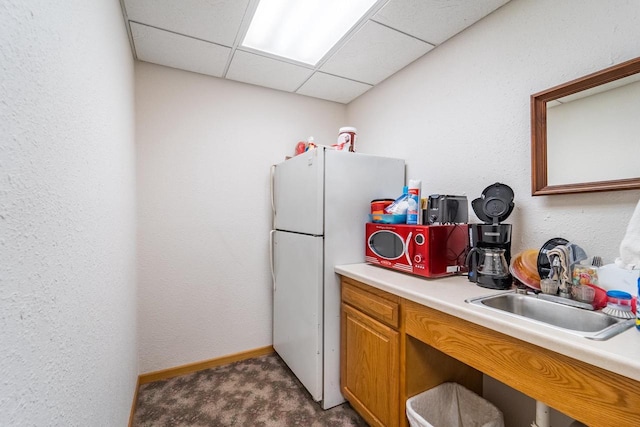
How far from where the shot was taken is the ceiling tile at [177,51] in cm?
175

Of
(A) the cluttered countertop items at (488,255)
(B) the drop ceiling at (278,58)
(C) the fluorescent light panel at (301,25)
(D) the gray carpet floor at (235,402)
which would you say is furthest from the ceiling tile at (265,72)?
(D) the gray carpet floor at (235,402)

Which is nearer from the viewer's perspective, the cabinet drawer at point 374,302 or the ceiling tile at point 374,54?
the cabinet drawer at point 374,302

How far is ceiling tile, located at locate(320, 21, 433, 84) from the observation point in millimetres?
1727

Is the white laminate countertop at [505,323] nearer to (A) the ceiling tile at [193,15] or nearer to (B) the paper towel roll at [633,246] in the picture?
(B) the paper towel roll at [633,246]

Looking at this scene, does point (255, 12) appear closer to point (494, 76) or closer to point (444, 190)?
point (494, 76)

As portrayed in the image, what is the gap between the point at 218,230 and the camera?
230 centimetres

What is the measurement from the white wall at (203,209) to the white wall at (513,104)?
4.01ft

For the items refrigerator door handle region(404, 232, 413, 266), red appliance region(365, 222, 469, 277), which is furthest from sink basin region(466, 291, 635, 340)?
refrigerator door handle region(404, 232, 413, 266)

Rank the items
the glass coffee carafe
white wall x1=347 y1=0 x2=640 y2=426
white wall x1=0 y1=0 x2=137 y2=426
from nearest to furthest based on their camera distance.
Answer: white wall x1=0 y1=0 x2=137 y2=426
white wall x1=347 y1=0 x2=640 y2=426
the glass coffee carafe

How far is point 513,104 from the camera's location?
146 cm

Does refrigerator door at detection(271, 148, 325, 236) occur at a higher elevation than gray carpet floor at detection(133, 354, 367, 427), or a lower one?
higher

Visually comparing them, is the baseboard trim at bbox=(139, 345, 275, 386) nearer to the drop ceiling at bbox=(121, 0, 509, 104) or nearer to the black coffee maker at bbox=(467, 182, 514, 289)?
the black coffee maker at bbox=(467, 182, 514, 289)

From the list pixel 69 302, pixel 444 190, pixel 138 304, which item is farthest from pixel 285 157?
pixel 69 302

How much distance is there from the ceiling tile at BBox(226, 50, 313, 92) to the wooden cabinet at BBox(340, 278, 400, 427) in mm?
1616
